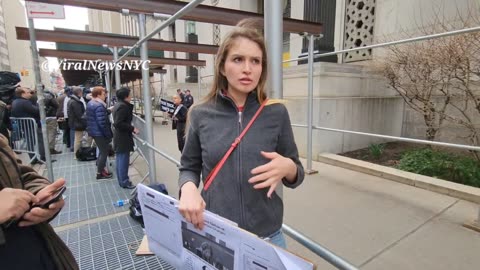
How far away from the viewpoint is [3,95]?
630cm

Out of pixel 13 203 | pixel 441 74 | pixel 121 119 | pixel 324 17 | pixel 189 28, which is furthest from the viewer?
pixel 189 28

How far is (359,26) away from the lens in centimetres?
797

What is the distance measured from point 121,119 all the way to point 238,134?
3942 millimetres

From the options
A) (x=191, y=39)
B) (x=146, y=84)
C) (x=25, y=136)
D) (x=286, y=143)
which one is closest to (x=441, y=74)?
(x=146, y=84)

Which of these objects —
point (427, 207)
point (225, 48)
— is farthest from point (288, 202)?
point (225, 48)

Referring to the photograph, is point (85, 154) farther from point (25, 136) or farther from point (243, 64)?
point (243, 64)

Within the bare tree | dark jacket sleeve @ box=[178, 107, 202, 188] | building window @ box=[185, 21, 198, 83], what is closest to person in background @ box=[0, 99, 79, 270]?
dark jacket sleeve @ box=[178, 107, 202, 188]

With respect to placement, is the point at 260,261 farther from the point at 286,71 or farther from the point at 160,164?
the point at 286,71

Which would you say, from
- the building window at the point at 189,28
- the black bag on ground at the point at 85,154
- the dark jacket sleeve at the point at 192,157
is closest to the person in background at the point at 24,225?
the dark jacket sleeve at the point at 192,157

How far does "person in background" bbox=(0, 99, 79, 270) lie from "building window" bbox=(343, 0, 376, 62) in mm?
7751

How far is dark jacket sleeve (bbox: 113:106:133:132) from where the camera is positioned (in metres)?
4.64

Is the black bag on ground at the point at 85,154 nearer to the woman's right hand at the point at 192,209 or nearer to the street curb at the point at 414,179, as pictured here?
the street curb at the point at 414,179

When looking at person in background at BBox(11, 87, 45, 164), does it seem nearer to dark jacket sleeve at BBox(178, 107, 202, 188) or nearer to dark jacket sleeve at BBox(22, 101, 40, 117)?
dark jacket sleeve at BBox(22, 101, 40, 117)

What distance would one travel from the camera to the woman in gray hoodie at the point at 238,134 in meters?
1.18
